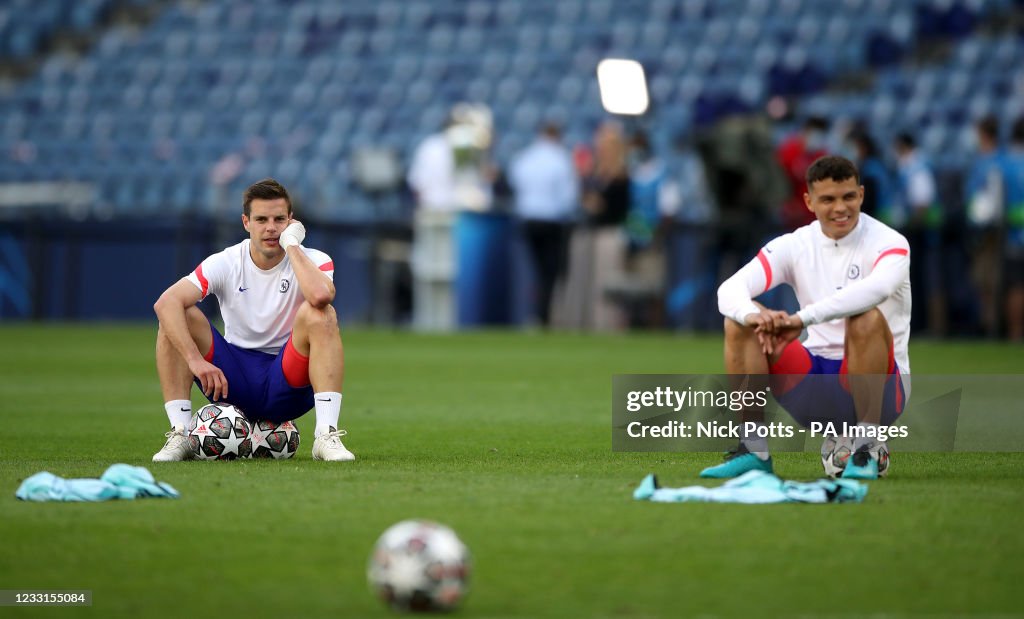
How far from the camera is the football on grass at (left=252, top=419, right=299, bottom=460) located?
728 centimetres

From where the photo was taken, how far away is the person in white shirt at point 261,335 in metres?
6.97

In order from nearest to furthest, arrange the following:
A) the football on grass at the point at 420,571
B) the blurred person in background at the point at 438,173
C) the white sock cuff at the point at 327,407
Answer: the football on grass at the point at 420,571
the white sock cuff at the point at 327,407
the blurred person in background at the point at 438,173

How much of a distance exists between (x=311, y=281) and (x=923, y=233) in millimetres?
12481

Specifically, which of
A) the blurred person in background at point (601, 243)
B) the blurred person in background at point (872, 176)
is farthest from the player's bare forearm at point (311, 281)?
the blurred person in background at point (601, 243)

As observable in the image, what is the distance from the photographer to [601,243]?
2045cm

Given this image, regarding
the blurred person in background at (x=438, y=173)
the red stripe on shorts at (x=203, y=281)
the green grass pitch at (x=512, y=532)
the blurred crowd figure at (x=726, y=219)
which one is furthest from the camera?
the blurred person in background at (x=438, y=173)

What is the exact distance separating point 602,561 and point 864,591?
79cm

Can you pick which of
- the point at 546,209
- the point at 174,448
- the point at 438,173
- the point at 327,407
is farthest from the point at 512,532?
the point at 438,173

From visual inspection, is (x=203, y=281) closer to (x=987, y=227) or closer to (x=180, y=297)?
(x=180, y=297)

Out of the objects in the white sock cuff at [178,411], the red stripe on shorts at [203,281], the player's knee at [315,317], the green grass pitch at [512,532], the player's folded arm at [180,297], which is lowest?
the green grass pitch at [512,532]

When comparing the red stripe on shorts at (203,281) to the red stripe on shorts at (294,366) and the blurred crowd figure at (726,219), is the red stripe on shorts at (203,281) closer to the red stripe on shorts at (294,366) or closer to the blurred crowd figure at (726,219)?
the red stripe on shorts at (294,366)

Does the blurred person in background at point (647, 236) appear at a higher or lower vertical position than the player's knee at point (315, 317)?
higher

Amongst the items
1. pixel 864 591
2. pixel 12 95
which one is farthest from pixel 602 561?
pixel 12 95

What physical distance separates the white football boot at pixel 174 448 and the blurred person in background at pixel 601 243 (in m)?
13.3
